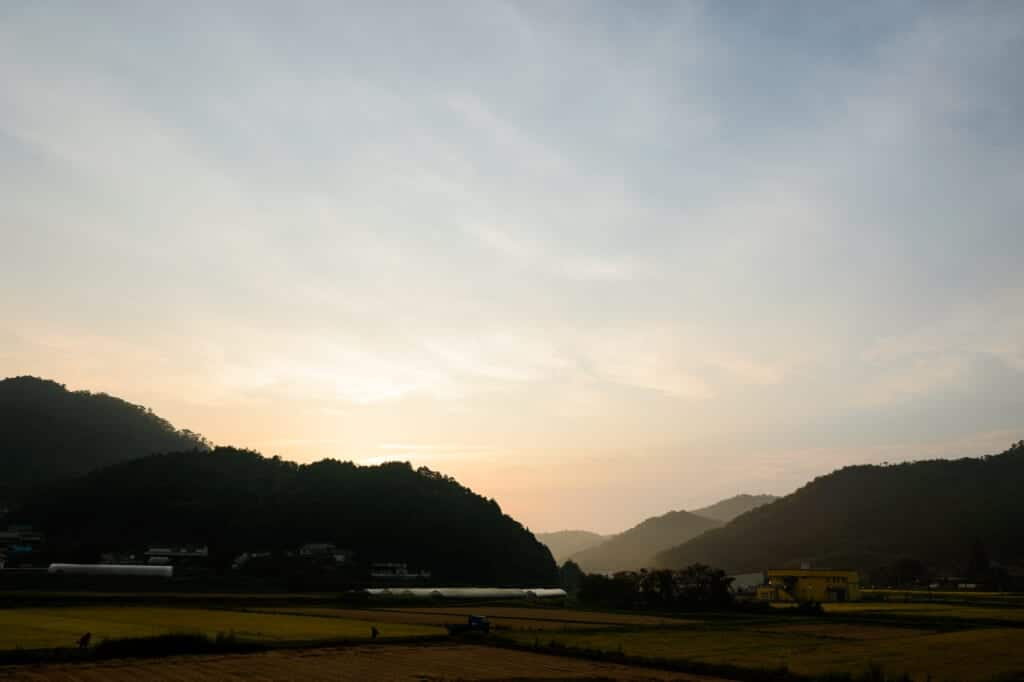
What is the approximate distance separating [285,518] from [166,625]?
110m

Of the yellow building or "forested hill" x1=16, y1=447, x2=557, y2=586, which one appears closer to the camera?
the yellow building

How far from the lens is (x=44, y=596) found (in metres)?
66.1

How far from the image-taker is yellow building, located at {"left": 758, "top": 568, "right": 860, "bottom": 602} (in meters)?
99.1

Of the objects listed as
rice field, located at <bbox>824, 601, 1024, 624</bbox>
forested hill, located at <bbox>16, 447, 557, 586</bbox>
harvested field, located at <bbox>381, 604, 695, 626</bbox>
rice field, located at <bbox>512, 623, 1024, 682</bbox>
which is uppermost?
forested hill, located at <bbox>16, 447, 557, 586</bbox>

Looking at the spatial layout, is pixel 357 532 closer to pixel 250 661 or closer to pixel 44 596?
pixel 44 596

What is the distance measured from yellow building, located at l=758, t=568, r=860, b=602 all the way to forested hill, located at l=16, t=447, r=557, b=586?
55.3 m

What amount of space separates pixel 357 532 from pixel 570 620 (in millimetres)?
94223

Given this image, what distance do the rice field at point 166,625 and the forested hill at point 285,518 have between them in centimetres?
8204

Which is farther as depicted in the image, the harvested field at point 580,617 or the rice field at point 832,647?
the harvested field at point 580,617

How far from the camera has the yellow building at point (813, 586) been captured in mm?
99062

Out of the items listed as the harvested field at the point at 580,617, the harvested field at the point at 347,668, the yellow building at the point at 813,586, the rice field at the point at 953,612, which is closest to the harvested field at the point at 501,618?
the harvested field at the point at 580,617

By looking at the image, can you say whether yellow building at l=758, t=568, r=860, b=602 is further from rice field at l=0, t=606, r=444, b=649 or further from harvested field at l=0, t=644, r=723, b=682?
harvested field at l=0, t=644, r=723, b=682

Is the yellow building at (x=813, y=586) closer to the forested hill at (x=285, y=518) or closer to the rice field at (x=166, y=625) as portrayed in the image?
the forested hill at (x=285, y=518)

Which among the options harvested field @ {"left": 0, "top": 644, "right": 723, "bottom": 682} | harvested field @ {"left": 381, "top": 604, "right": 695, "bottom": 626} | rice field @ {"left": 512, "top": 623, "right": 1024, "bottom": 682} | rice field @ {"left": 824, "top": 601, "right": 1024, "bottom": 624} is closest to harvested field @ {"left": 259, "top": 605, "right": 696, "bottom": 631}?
harvested field @ {"left": 381, "top": 604, "right": 695, "bottom": 626}
